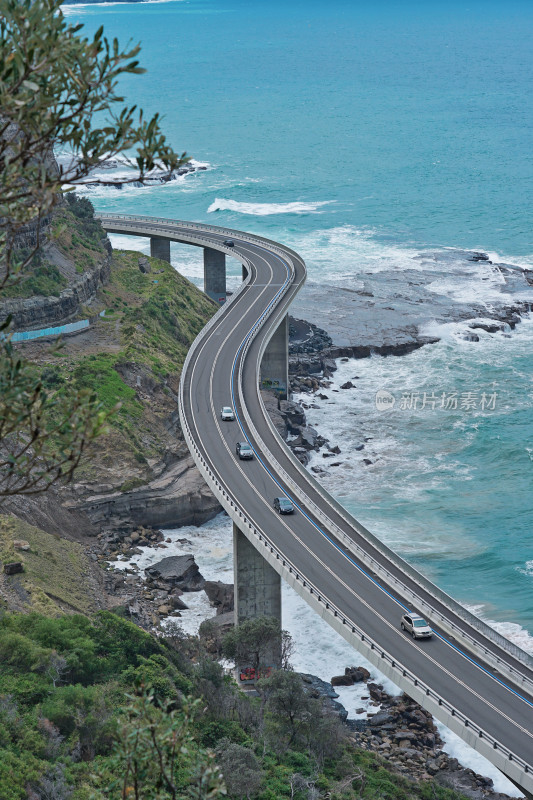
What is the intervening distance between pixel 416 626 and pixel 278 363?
5336 cm

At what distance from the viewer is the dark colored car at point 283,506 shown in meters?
56.8

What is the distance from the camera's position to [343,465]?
274 feet

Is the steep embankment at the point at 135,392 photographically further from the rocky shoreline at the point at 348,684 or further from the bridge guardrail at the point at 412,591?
the bridge guardrail at the point at 412,591

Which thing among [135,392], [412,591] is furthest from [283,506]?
[135,392]

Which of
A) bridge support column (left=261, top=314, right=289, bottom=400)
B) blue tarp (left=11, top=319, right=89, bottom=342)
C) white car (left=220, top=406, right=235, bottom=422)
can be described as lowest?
bridge support column (left=261, top=314, right=289, bottom=400)

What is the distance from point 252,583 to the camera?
57625 millimetres

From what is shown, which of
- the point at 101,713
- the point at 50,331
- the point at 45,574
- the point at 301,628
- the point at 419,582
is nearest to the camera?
the point at 101,713

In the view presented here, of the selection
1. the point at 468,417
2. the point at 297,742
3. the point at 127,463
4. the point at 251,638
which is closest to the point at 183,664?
the point at 251,638

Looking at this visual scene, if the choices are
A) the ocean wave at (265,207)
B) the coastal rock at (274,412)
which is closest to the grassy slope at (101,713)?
the coastal rock at (274,412)

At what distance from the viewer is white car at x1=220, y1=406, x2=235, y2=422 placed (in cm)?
6994

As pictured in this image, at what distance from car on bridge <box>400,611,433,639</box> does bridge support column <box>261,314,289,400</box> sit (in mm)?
51564

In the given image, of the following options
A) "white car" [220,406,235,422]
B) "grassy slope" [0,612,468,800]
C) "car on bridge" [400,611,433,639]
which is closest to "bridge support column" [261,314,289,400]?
"white car" [220,406,235,422]

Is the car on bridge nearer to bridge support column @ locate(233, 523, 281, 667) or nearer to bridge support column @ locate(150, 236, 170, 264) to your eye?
bridge support column @ locate(233, 523, 281, 667)

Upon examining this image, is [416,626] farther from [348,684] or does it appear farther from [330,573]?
[348,684]
